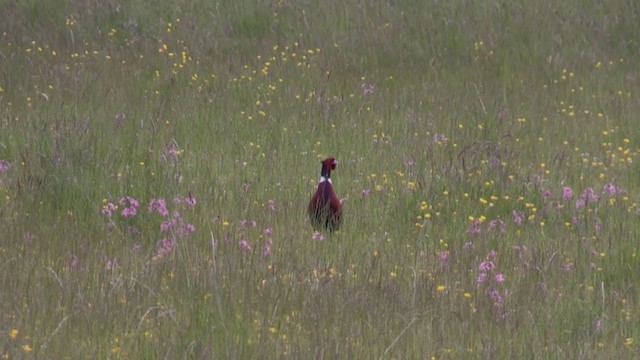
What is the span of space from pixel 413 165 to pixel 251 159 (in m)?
1.09

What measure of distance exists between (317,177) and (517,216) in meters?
1.44

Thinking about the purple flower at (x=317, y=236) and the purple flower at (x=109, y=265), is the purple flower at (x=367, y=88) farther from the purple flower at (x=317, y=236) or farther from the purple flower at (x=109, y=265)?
the purple flower at (x=109, y=265)

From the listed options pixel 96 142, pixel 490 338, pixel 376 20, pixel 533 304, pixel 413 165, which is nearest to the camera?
pixel 490 338

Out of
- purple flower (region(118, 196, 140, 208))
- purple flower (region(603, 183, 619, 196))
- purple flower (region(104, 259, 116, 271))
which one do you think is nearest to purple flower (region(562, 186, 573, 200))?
purple flower (region(603, 183, 619, 196))

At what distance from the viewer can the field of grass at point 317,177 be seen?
461cm

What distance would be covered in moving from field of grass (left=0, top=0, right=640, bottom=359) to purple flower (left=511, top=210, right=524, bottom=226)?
0.04 metres

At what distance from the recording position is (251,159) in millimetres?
7938

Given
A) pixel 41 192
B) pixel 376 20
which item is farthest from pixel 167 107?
pixel 376 20

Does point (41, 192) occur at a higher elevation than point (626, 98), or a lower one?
higher

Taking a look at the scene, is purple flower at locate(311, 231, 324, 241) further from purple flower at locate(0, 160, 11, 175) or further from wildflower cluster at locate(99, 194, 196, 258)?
purple flower at locate(0, 160, 11, 175)

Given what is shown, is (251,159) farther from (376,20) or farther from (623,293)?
(376,20)

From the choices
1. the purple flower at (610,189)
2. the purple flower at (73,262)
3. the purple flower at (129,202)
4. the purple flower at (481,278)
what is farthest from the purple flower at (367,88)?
the purple flower at (73,262)

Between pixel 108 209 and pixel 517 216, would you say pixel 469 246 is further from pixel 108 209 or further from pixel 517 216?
pixel 108 209

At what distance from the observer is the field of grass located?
461 cm
